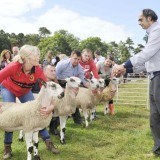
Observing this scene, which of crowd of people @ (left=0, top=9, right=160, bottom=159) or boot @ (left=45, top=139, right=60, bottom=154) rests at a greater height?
crowd of people @ (left=0, top=9, right=160, bottom=159)

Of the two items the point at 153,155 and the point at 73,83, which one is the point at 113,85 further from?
the point at 153,155

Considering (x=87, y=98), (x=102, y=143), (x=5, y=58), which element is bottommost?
(x=102, y=143)

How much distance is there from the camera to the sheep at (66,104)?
26.5ft

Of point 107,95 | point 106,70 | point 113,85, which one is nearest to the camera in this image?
point 107,95

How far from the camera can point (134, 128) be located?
10.3 metres

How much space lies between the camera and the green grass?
7004 mm

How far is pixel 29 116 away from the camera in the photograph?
6.07 meters

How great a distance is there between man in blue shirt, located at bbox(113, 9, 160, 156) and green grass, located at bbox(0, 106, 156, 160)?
2.66ft

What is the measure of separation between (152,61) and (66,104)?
267 cm

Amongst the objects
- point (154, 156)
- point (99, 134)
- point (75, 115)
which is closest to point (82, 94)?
point (75, 115)

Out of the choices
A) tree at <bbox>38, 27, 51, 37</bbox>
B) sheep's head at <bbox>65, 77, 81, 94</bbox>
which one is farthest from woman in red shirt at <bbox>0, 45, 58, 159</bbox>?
tree at <bbox>38, 27, 51, 37</bbox>

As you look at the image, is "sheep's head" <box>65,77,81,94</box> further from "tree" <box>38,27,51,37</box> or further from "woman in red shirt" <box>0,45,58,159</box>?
A: "tree" <box>38,27,51,37</box>

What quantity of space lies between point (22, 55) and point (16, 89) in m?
0.73

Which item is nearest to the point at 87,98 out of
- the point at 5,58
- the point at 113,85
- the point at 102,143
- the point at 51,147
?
the point at 102,143
